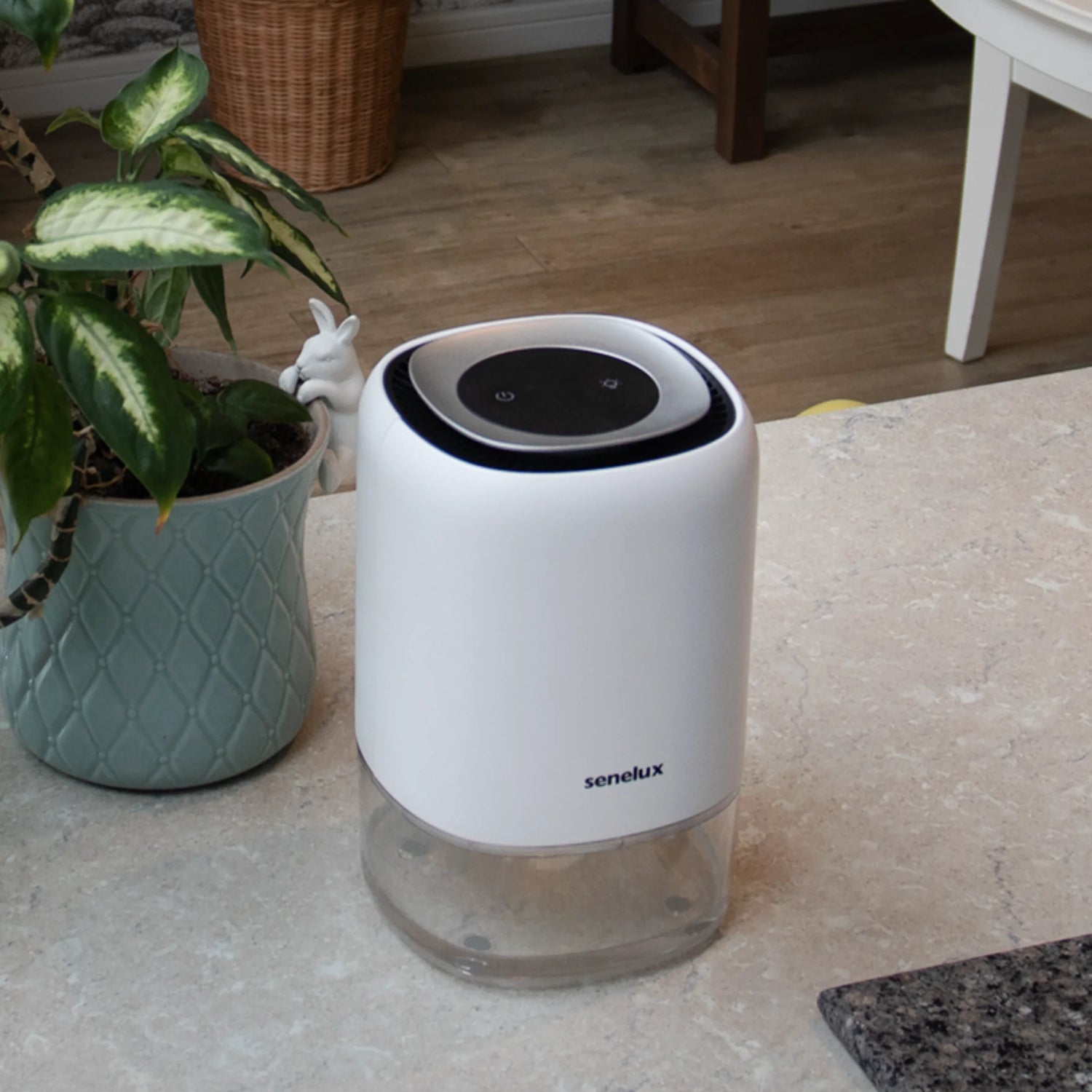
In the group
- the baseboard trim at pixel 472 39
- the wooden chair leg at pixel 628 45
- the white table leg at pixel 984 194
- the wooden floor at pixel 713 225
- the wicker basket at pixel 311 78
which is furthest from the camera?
the wooden chair leg at pixel 628 45

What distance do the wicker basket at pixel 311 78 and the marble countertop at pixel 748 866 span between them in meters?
2.09

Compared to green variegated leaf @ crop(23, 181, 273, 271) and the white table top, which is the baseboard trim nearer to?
the white table top

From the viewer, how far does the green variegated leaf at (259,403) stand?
0.68 metres

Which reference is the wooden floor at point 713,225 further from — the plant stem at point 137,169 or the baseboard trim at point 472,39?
the plant stem at point 137,169

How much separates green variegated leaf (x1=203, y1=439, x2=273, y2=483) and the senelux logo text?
21 centimetres

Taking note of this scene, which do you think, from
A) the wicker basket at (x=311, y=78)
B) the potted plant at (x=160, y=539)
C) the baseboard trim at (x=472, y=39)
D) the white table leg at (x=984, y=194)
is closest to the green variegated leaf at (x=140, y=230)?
the potted plant at (x=160, y=539)

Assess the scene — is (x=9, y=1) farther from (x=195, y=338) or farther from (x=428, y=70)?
(x=428, y=70)

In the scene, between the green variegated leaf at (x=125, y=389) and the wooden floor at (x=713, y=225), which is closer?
the green variegated leaf at (x=125, y=389)

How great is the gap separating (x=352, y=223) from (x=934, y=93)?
1.34 meters

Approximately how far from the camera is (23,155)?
0.66m

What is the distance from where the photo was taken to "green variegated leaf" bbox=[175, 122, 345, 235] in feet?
2.11

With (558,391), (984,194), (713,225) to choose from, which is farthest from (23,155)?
(713,225)

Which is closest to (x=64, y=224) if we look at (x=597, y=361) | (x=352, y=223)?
(x=597, y=361)

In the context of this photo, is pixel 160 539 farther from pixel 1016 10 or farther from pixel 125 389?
pixel 1016 10
